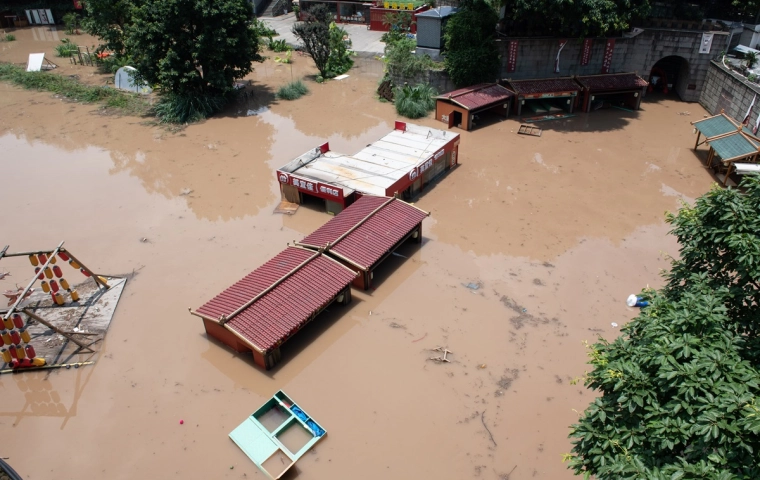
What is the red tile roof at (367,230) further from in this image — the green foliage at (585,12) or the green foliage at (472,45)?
the green foliage at (585,12)

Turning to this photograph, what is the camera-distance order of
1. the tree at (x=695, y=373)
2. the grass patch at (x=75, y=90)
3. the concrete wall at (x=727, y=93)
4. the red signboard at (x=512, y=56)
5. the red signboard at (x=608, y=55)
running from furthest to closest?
the grass patch at (x=75, y=90), the red signboard at (x=608, y=55), the red signboard at (x=512, y=56), the concrete wall at (x=727, y=93), the tree at (x=695, y=373)

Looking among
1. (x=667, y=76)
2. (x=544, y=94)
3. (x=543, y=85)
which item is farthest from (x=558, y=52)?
(x=667, y=76)

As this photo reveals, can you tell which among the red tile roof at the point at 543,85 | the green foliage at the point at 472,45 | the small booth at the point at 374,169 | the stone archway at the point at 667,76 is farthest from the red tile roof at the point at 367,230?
the stone archway at the point at 667,76

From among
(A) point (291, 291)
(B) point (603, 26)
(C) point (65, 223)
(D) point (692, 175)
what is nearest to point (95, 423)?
(A) point (291, 291)

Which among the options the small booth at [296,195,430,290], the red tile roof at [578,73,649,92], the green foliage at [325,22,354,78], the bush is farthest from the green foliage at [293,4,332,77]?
the small booth at [296,195,430,290]

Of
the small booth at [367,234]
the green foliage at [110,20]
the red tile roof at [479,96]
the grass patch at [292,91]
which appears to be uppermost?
the green foliage at [110,20]

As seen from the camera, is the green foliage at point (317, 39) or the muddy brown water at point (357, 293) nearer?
the muddy brown water at point (357, 293)

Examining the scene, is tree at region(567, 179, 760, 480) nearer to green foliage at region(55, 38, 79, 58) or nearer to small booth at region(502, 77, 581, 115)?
small booth at region(502, 77, 581, 115)
